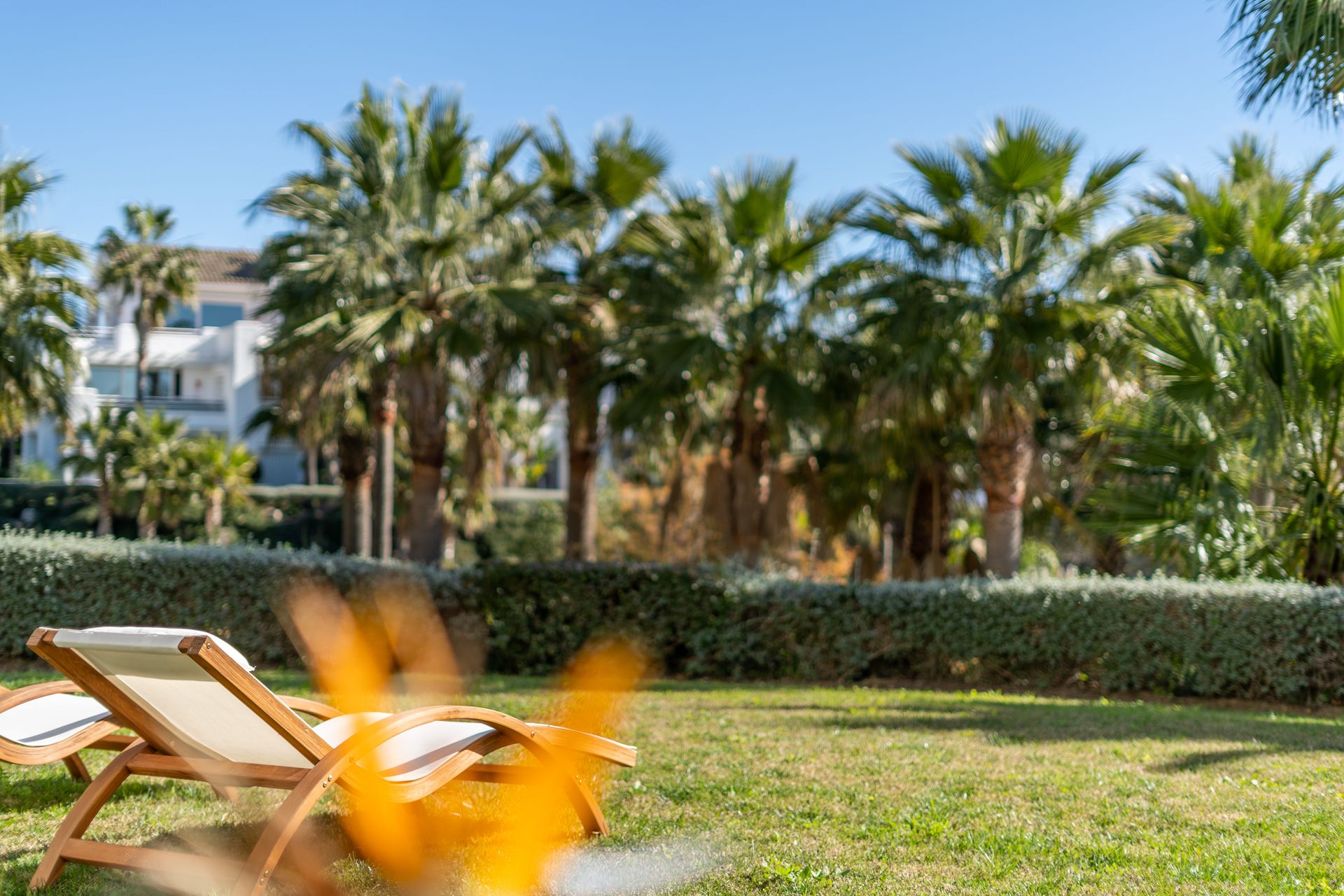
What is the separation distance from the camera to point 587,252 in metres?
15.0

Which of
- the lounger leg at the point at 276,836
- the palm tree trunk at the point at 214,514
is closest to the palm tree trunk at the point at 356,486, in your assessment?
the palm tree trunk at the point at 214,514

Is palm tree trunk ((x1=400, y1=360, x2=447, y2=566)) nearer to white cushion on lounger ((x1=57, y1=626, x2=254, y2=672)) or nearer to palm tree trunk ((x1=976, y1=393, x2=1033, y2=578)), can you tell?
palm tree trunk ((x1=976, y1=393, x2=1033, y2=578))

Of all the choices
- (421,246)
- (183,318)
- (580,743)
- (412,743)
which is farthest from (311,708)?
(183,318)

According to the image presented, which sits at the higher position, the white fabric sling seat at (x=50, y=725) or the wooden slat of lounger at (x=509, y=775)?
the white fabric sling seat at (x=50, y=725)

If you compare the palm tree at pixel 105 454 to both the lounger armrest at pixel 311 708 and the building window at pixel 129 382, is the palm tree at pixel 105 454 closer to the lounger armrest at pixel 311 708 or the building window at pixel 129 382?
the building window at pixel 129 382

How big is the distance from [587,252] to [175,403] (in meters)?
26.4

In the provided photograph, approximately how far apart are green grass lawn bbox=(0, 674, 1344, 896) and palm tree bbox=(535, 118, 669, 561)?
7705mm

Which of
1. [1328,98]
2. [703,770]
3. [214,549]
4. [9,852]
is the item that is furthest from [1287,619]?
[214,549]

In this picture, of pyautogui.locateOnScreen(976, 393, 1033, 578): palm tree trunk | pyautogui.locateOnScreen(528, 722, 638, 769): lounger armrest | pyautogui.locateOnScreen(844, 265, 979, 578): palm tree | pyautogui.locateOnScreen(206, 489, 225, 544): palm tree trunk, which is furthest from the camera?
pyautogui.locateOnScreen(206, 489, 225, 544): palm tree trunk

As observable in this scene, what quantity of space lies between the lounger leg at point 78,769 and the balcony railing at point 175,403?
3365cm

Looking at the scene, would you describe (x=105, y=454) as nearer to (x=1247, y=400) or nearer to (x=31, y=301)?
(x=31, y=301)

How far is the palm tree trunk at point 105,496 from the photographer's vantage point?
2759 centimetres

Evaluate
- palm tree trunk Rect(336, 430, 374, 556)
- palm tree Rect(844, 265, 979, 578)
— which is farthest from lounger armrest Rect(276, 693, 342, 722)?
palm tree trunk Rect(336, 430, 374, 556)

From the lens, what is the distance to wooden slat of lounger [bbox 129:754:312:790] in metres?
3.52
